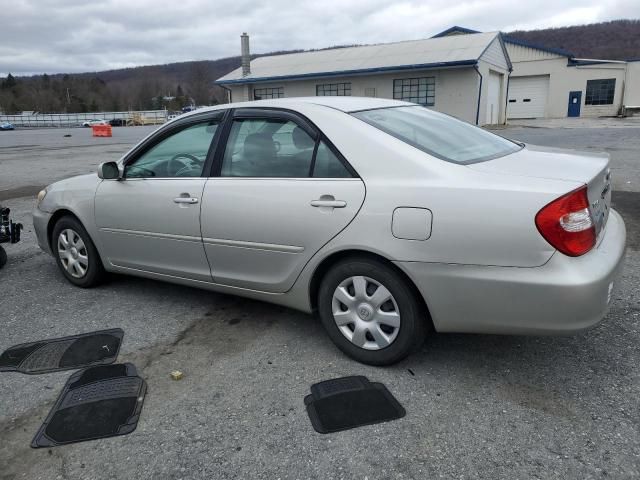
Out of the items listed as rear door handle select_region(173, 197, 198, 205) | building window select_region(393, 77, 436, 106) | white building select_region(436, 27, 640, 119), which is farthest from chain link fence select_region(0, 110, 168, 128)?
rear door handle select_region(173, 197, 198, 205)

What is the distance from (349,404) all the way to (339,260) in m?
0.81

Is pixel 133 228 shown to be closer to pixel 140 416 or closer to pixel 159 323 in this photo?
pixel 159 323

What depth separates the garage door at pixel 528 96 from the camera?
129 feet

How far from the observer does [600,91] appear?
39.3 metres

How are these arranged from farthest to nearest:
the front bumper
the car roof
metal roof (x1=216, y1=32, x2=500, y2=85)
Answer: metal roof (x1=216, y1=32, x2=500, y2=85) < the front bumper < the car roof

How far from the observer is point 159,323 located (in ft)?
12.8

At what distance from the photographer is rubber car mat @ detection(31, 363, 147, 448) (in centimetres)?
263

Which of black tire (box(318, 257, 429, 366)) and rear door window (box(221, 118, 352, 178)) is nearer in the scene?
black tire (box(318, 257, 429, 366))

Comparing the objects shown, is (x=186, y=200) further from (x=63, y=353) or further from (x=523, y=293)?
(x=523, y=293)

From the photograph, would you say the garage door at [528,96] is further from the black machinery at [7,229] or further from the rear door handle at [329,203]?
the rear door handle at [329,203]

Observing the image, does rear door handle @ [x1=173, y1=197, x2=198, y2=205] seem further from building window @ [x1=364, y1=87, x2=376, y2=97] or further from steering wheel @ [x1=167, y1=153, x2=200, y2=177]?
building window @ [x1=364, y1=87, x2=376, y2=97]

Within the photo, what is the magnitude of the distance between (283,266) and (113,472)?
1466 millimetres

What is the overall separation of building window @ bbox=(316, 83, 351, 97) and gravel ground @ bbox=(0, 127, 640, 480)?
24.8m

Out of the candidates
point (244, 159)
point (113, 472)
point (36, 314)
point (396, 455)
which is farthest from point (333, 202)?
point (36, 314)
